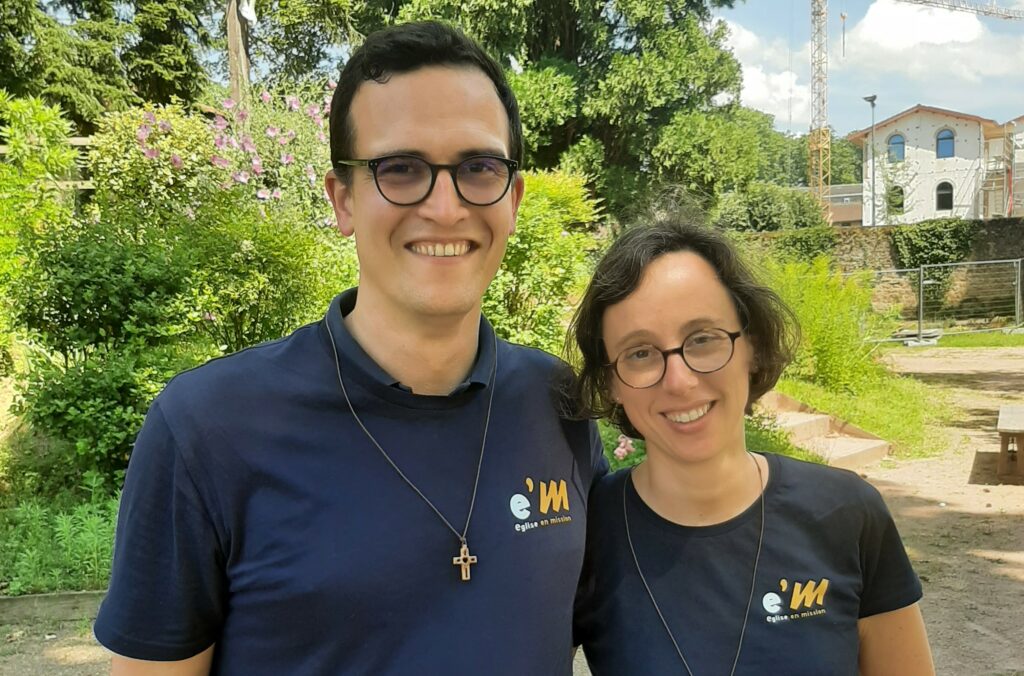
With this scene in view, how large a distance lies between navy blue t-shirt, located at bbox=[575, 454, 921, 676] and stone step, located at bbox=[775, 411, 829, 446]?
6.72 meters

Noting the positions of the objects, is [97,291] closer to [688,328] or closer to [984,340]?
[688,328]

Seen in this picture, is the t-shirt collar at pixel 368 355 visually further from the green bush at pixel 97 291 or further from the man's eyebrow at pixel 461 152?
the green bush at pixel 97 291

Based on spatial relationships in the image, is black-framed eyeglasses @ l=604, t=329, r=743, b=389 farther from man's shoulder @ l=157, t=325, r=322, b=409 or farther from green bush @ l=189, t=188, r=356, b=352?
green bush @ l=189, t=188, r=356, b=352

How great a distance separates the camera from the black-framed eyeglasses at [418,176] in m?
1.56

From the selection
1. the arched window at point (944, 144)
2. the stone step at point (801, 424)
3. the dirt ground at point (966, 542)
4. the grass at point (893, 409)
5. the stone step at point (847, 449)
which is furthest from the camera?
the arched window at point (944, 144)

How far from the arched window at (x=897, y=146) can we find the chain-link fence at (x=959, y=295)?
27252 millimetres

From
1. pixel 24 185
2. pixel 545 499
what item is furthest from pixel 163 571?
pixel 24 185

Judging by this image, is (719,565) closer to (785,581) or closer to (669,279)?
(785,581)

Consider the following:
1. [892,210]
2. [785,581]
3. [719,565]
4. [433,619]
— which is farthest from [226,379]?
[892,210]

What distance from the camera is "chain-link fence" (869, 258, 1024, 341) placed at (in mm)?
→ 23094

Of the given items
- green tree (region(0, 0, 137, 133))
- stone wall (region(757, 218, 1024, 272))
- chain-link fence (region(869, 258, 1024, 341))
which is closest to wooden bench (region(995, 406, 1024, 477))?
chain-link fence (region(869, 258, 1024, 341))

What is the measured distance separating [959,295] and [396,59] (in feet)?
85.3

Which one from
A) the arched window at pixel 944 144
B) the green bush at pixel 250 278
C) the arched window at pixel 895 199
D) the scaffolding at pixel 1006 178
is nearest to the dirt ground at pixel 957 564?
the green bush at pixel 250 278

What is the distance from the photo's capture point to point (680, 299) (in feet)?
5.52
